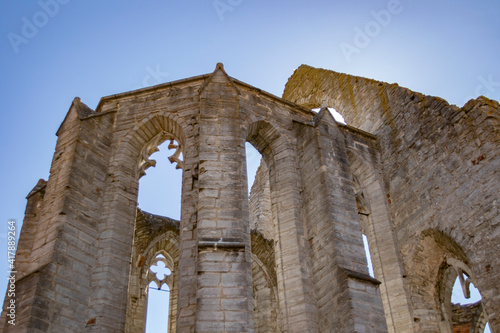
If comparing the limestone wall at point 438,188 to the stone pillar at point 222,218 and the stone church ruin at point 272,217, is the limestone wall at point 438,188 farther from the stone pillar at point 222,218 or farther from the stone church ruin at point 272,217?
the stone pillar at point 222,218

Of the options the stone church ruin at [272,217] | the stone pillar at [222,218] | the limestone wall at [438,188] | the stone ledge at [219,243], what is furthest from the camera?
the limestone wall at [438,188]

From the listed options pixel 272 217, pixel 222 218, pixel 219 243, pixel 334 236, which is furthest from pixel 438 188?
pixel 219 243

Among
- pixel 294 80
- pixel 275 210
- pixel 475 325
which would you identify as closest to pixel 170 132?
pixel 275 210

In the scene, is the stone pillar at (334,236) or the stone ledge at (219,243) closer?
the stone ledge at (219,243)

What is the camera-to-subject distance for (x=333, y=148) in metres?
9.38

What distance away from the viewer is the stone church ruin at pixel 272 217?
7285 millimetres

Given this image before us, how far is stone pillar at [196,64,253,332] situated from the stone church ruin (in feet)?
0.06

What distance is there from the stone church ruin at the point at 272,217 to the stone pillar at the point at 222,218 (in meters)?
0.02

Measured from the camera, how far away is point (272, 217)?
9.14m

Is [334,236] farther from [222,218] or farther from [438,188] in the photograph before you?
[438,188]

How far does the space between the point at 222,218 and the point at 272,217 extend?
1.83 m

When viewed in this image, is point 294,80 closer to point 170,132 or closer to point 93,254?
point 170,132

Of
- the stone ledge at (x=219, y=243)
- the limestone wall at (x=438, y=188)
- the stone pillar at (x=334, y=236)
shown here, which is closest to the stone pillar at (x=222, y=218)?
the stone ledge at (x=219, y=243)

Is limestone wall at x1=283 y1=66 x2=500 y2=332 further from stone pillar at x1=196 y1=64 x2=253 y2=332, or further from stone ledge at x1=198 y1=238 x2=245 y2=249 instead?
stone ledge at x1=198 y1=238 x2=245 y2=249
